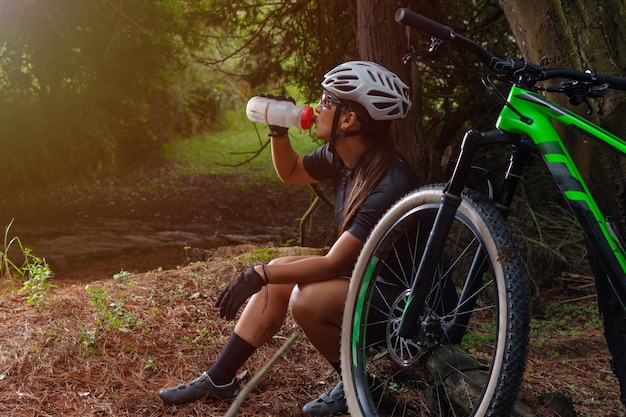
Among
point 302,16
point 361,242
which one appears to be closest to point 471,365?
point 361,242

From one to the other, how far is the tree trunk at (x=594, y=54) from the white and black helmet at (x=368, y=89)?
23.3 inches

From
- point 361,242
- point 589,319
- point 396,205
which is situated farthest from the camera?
point 589,319

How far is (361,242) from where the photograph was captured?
99.9 inches

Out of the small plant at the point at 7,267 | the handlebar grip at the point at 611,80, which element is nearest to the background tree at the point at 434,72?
the handlebar grip at the point at 611,80

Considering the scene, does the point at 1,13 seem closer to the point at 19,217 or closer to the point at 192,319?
the point at 19,217

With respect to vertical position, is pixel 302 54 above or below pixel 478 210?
above

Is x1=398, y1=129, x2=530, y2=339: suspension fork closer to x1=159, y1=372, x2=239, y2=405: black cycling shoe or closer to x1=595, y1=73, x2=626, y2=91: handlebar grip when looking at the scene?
x1=595, y1=73, x2=626, y2=91: handlebar grip

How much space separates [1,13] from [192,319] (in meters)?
7.25

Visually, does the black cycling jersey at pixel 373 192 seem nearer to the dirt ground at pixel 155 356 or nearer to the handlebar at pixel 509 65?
the handlebar at pixel 509 65

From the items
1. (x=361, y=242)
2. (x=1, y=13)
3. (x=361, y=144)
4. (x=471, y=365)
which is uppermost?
Answer: (x=1, y=13)

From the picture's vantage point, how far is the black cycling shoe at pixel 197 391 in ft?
8.97

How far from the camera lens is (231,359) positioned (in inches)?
107

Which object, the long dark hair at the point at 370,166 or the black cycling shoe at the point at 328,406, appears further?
the black cycling shoe at the point at 328,406

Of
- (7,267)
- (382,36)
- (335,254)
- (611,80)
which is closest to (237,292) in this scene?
(335,254)
